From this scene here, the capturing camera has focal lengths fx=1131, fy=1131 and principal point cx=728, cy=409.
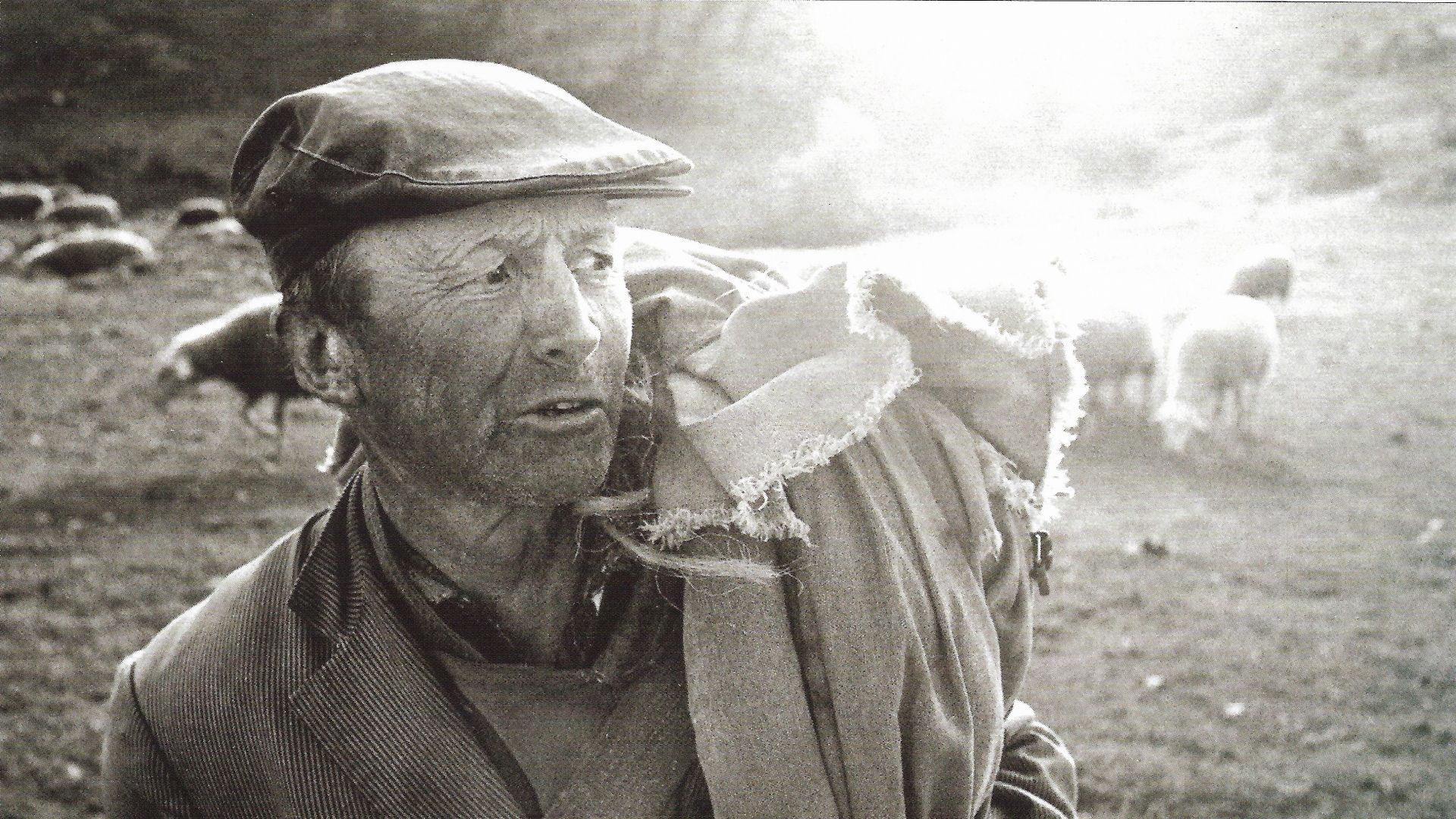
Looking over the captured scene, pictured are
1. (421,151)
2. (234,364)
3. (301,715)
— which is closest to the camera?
(421,151)

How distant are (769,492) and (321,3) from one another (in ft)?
12.2

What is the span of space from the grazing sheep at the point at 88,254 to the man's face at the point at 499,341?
322 inches

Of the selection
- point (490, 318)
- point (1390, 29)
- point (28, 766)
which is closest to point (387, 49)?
point (28, 766)

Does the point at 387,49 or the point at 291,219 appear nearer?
the point at 291,219

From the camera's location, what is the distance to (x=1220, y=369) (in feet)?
24.2

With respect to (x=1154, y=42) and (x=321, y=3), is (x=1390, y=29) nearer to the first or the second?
(x=1154, y=42)

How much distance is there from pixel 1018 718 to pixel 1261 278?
7233 millimetres

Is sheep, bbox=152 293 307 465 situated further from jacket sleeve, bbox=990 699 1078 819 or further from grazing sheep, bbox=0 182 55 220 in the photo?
jacket sleeve, bbox=990 699 1078 819

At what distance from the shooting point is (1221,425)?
7426mm

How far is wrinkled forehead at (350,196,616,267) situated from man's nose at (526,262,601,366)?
5 centimetres

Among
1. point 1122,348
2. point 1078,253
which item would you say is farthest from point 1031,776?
point 1122,348

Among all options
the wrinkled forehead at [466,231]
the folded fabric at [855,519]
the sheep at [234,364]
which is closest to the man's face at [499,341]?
the wrinkled forehead at [466,231]

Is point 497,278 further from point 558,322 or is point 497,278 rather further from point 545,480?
point 545,480

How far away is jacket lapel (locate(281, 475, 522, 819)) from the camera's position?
56.0 inches
